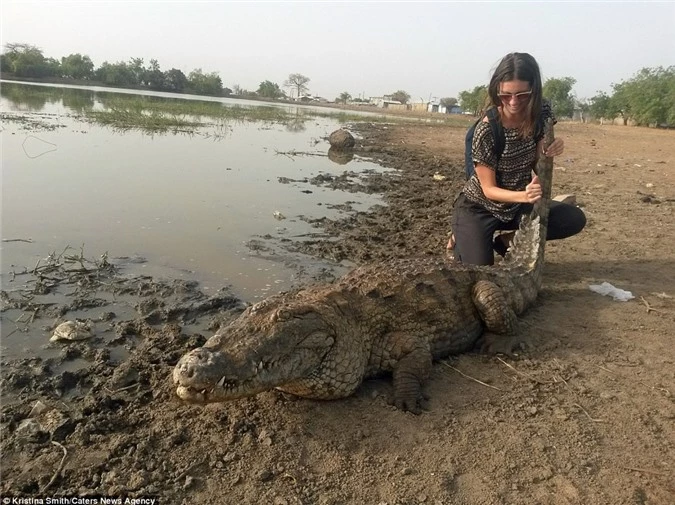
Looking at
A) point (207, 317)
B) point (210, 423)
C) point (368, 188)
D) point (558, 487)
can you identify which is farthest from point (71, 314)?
point (368, 188)

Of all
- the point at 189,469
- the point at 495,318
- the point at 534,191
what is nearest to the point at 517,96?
the point at 534,191

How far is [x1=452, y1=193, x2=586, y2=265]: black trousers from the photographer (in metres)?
4.44

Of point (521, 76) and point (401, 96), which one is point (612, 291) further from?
point (401, 96)

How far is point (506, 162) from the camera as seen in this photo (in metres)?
4.28

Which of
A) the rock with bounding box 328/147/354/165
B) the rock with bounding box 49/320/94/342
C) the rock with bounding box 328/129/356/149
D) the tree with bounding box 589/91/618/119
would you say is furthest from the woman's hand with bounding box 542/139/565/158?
the tree with bounding box 589/91/618/119

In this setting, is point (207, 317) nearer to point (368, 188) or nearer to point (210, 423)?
point (210, 423)

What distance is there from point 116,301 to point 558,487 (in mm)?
3410

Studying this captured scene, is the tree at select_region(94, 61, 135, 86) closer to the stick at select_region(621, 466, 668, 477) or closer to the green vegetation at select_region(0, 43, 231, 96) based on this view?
the green vegetation at select_region(0, 43, 231, 96)

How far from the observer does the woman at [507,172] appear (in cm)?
385

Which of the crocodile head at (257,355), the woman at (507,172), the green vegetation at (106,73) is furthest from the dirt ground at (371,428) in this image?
the green vegetation at (106,73)

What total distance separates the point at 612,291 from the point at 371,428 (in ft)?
9.95

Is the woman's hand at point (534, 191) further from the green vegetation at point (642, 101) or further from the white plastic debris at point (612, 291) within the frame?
the green vegetation at point (642, 101)

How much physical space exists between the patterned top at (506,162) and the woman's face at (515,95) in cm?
21

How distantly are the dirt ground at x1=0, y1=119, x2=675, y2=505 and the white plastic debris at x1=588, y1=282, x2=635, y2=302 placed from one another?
8.2 inches
